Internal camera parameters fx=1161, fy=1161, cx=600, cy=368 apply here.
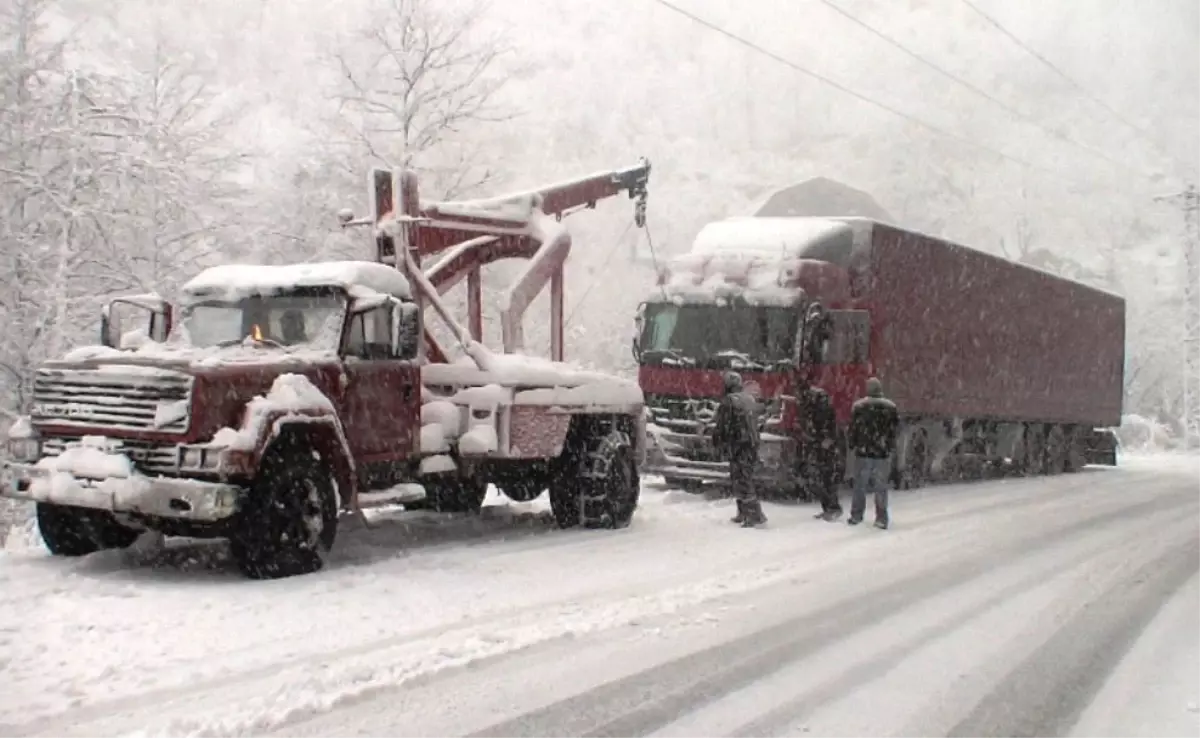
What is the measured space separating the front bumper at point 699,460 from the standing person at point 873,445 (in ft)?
5.80

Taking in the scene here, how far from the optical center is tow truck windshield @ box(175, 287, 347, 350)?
30.7 ft

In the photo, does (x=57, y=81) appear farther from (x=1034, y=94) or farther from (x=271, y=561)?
(x=1034, y=94)

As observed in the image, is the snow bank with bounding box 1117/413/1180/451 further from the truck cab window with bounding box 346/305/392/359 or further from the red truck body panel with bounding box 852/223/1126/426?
the truck cab window with bounding box 346/305/392/359

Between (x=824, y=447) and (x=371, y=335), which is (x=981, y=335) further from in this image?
(x=371, y=335)

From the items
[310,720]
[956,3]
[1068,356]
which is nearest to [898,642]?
[310,720]

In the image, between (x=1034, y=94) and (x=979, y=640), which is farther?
(x=1034, y=94)

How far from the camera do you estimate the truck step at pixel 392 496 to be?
9352 millimetres

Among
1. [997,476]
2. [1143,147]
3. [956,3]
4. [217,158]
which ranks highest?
[956,3]

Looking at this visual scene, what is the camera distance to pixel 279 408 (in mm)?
8344

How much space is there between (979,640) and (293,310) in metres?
5.81

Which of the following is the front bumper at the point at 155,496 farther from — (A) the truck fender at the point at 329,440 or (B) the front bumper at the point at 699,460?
(B) the front bumper at the point at 699,460

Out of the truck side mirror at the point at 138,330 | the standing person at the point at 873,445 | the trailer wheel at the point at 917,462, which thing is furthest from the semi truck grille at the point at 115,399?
the trailer wheel at the point at 917,462

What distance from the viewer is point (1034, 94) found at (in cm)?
6788

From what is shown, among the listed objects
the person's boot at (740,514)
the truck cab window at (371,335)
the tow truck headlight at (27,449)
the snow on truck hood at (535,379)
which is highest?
the truck cab window at (371,335)
